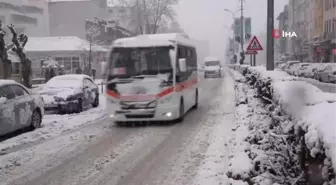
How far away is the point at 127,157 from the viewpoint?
8656 mm

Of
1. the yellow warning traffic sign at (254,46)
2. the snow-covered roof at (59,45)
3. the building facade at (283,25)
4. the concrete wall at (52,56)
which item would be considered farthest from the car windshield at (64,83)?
the building facade at (283,25)

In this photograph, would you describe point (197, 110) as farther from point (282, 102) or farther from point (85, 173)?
point (282, 102)

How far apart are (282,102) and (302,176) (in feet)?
6.61

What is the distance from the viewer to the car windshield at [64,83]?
54.1ft

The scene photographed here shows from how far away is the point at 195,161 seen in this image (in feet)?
26.7

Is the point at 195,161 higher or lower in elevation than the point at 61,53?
lower

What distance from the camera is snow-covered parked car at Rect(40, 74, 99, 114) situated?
51.2ft

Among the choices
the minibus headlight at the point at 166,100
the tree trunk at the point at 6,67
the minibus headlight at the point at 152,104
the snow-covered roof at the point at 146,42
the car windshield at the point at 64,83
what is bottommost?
the minibus headlight at the point at 152,104

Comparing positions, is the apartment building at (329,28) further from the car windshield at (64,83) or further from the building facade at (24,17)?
the building facade at (24,17)

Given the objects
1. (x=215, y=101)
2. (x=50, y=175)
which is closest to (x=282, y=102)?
(x=50, y=175)

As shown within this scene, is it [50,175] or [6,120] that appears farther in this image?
[6,120]

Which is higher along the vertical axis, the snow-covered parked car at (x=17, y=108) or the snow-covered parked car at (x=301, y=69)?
the snow-covered parked car at (x=301, y=69)

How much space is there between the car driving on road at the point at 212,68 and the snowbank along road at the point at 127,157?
113ft

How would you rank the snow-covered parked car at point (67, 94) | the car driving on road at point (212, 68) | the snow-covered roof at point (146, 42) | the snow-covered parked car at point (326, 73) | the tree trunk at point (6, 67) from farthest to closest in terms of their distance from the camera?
1. the car driving on road at point (212, 68)
2. the snow-covered parked car at point (326, 73)
3. the tree trunk at point (6, 67)
4. the snow-covered parked car at point (67, 94)
5. the snow-covered roof at point (146, 42)
